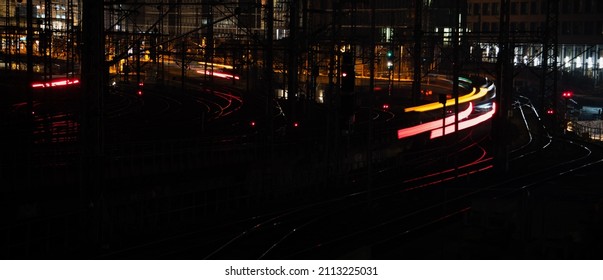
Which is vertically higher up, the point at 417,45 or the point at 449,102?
the point at 417,45

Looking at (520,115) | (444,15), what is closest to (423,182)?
(520,115)

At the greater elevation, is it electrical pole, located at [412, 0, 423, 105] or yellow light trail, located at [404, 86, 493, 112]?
electrical pole, located at [412, 0, 423, 105]

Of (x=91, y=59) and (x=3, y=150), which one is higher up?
(x=91, y=59)

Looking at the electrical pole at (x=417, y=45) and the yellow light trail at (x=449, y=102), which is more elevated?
the electrical pole at (x=417, y=45)

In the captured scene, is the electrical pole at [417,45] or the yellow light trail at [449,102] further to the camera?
the yellow light trail at [449,102]

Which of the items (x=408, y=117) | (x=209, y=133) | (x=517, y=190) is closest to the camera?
(x=517, y=190)

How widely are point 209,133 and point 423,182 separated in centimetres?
690

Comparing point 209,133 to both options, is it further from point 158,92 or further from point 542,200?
point 158,92

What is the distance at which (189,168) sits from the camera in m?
20.9

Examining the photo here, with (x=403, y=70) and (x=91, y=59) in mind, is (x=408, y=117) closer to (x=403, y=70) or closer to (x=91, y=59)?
(x=91, y=59)

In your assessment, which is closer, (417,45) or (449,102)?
(417,45)

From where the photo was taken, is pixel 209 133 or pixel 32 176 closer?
pixel 32 176

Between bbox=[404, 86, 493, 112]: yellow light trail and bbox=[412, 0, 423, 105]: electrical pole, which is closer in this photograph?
bbox=[412, 0, 423, 105]: electrical pole

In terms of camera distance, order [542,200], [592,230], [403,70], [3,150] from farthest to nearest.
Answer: [403,70], [3,150], [542,200], [592,230]
